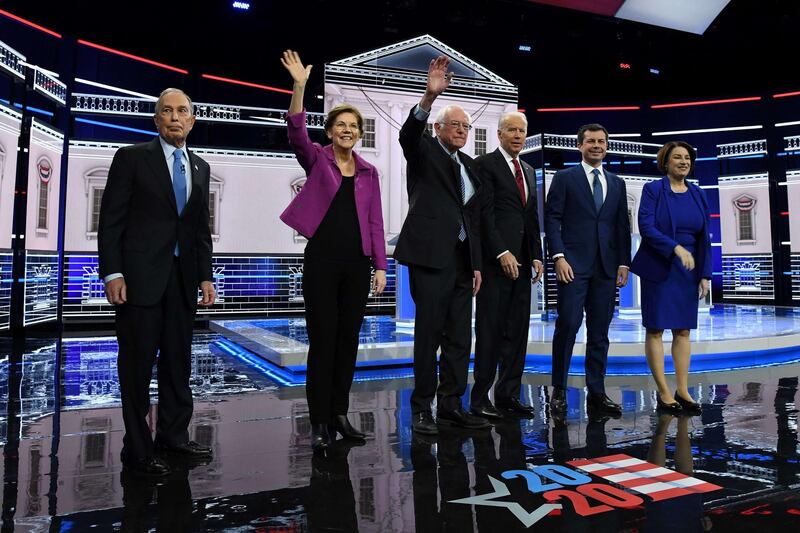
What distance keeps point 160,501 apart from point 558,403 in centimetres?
206

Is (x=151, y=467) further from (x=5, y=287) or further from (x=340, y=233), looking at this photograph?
(x=5, y=287)

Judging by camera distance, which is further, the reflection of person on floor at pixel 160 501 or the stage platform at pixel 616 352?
the stage platform at pixel 616 352

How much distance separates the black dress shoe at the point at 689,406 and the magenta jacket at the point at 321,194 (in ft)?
6.25

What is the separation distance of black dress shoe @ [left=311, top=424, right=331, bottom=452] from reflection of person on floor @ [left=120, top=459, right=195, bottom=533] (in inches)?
19.3

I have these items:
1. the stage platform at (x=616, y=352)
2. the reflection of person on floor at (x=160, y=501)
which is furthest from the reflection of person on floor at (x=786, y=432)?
the reflection of person on floor at (x=160, y=501)

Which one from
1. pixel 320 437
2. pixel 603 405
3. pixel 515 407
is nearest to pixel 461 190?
pixel 515 407

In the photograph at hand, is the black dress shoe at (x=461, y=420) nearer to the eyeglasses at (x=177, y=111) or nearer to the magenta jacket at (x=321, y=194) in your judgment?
the magenta jacket at (x=321, y=194)

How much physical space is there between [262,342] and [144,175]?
11.7 ft

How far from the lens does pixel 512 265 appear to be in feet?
9.00

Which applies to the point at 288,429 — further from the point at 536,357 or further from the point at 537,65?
the point at 537,65

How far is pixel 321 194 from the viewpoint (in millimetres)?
2330

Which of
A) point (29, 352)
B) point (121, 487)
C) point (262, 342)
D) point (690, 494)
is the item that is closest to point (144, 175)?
point (121, 487)

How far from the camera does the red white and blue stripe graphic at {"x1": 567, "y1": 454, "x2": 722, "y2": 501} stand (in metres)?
1.79

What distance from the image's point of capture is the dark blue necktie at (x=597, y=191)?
308 centimetres
